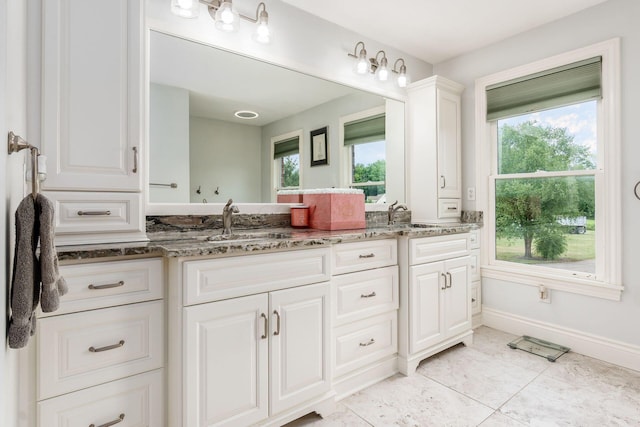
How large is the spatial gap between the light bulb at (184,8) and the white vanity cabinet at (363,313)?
1.49 m

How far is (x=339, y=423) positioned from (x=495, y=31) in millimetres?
3055

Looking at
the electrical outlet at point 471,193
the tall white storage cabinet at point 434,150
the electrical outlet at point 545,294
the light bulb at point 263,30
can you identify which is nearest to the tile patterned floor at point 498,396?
the electrical outlet at point 545,294

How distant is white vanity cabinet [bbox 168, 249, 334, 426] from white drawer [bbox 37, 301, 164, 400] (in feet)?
0.28

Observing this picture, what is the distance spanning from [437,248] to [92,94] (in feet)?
6.90

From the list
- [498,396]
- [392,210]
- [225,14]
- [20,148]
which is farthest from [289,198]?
[498,396]

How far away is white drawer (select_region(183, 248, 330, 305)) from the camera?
1.33 meters

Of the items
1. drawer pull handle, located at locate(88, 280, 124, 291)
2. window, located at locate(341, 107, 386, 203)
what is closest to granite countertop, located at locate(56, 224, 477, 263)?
drawer pull handle, located at locate(88, 280, 124, 291)

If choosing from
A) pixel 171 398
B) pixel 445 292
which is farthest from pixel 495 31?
pixel 171 398

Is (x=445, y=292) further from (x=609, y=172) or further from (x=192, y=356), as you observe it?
(x=192, y=356)

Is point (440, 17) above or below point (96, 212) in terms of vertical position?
above

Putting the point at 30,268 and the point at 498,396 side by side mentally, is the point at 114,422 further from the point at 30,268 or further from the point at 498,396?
the point at 498,396

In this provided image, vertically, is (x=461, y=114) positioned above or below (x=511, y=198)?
above

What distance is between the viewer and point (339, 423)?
1681 millimetres

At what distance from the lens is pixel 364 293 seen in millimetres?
1966
